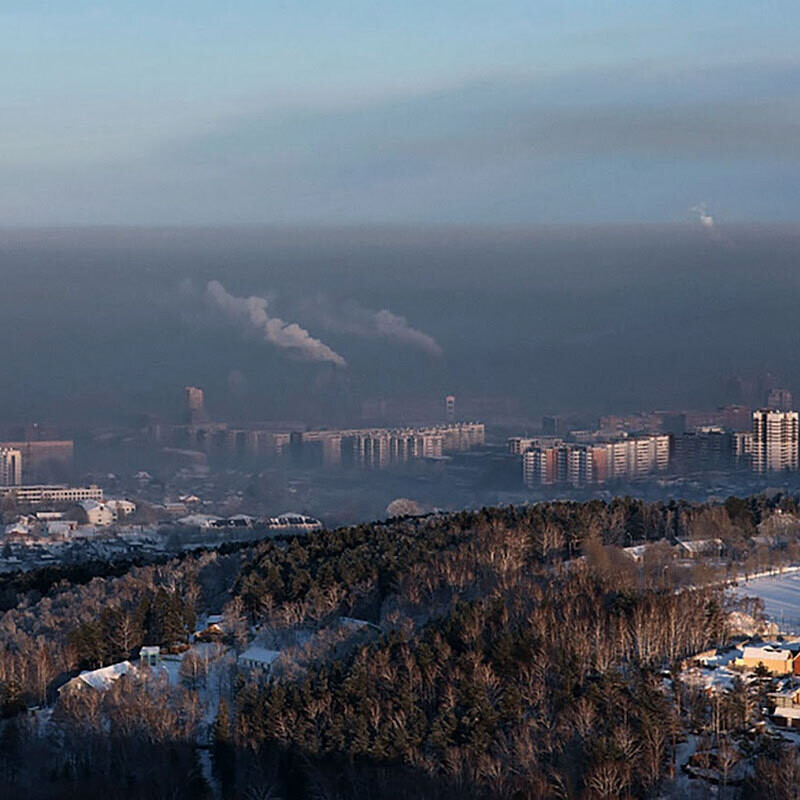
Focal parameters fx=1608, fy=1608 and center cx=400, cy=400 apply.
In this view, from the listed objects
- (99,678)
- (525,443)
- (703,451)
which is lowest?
(99,678)

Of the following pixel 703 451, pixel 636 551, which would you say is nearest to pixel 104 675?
pixel 636 551

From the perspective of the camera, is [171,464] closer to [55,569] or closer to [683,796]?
[55,569]

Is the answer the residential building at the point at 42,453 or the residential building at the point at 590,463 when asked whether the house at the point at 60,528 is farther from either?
the residential building at the point at 590,463

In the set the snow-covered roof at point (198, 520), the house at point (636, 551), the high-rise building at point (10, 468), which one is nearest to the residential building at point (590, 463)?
the snow-covered roof at point (198, 520)

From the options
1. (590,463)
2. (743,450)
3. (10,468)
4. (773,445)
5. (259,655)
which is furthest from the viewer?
(10,468)

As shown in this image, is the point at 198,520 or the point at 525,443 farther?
the point at 525,443

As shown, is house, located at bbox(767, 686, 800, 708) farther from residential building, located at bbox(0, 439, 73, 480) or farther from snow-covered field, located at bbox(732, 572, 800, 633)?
residential building, located at bbox(0, 439, 73, 480)

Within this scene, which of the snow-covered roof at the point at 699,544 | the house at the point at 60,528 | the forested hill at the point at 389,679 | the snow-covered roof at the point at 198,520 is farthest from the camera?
the snow-covered roof at the point at 198,520

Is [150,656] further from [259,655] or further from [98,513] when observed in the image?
[98,513]

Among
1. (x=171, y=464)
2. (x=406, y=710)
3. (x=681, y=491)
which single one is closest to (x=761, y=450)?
(x=681, y=491)
